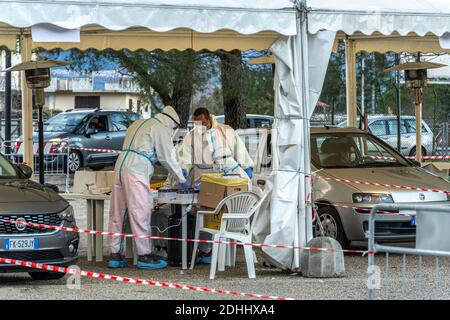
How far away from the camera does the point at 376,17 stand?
11.2 metres

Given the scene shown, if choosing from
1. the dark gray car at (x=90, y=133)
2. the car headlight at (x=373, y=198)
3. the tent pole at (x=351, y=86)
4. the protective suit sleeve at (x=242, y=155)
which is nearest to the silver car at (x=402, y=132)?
the dark gray car at (x=90, y=133)

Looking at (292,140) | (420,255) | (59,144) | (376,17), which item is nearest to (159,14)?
(292,140)

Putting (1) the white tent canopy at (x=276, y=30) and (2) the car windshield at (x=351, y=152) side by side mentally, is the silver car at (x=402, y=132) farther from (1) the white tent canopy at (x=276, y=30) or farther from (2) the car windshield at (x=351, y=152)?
(1) the white tent canopy at (x=276, y=30)

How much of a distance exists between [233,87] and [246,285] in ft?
36.5

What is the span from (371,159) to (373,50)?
2.80 meters

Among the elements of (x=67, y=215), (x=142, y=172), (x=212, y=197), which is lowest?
(x=67, y=215)

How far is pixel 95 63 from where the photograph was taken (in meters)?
22.3

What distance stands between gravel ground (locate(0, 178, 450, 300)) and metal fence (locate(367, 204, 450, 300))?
0.01m

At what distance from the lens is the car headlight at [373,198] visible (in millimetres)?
12875

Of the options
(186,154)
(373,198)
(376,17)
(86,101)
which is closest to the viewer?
(376,17)

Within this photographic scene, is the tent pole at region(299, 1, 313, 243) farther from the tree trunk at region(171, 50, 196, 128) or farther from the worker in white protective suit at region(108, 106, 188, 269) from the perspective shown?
the tree trunk at region(171, 50, 196, 128)

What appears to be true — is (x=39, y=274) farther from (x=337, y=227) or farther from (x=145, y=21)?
(x=337, y=227)

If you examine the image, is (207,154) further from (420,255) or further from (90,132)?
(90,132)

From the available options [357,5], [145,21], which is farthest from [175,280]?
[357,5]
